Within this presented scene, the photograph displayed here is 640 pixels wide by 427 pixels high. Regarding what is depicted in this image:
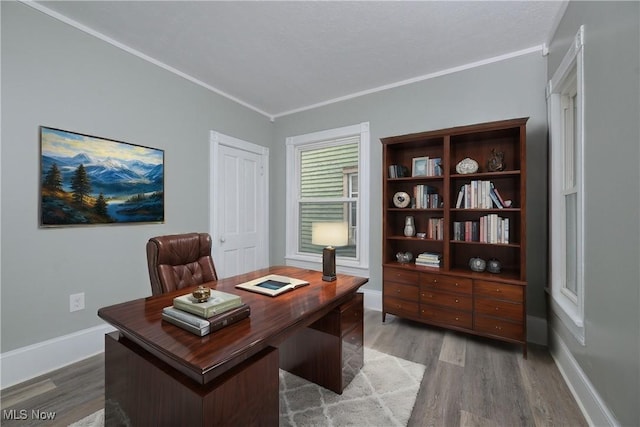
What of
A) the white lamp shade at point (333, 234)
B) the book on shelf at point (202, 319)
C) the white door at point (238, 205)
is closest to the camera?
the book on shelf at point (202, 319)

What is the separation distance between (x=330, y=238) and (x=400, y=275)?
48.2 inches

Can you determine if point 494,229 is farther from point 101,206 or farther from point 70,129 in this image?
point 70,129

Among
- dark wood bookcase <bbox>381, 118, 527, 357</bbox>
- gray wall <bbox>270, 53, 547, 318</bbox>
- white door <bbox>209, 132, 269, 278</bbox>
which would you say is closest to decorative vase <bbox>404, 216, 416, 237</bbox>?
dark wood bookcase <bbox>381, 118, 527, 357</bbox>

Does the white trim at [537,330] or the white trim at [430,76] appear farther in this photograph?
the white trim at [430,76]

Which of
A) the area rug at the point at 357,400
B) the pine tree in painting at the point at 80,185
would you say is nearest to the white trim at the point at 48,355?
the area rug at the point at 357,400

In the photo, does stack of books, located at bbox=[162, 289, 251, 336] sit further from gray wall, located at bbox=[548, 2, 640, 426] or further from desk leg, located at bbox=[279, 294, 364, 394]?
gray wall, located at bbox=[548, 2, 640, 426]

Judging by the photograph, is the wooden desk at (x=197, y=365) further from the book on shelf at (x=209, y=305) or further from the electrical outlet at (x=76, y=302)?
the electrical outlet at (x=76, y=302)

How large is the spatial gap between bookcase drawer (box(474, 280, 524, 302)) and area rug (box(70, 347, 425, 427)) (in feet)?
2.77

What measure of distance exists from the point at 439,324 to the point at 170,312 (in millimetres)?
2308

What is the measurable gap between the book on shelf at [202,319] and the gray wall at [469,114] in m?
2.34

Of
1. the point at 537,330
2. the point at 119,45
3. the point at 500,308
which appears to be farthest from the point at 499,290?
the point at 119,45

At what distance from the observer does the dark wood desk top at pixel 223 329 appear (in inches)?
38.9

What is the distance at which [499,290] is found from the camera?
2.32 meters

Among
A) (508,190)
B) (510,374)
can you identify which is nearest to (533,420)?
(510,374)
